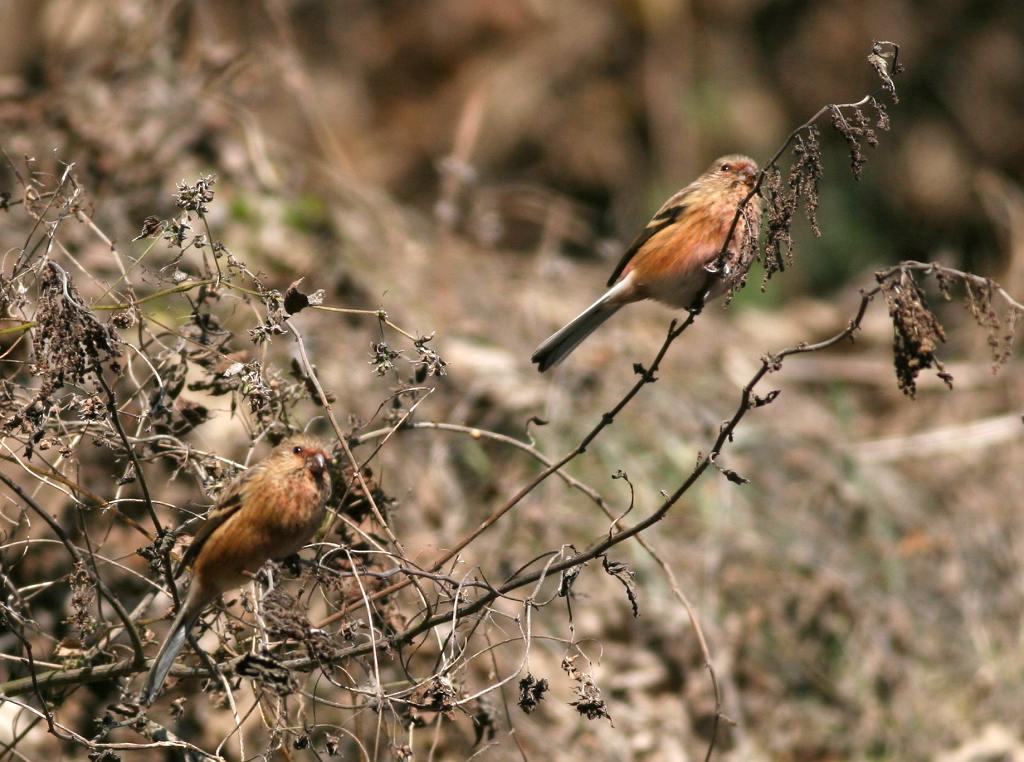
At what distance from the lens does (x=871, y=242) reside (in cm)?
1268

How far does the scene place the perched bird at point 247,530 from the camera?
3.81 metres

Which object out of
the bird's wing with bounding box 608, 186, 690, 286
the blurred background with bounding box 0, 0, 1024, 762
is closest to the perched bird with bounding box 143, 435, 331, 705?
the blurred background with bounding box 0, 0, 1024, 762

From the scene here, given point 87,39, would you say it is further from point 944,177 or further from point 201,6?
point 944,177

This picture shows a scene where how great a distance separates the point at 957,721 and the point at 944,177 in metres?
7.06

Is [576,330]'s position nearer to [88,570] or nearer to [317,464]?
[317,464]

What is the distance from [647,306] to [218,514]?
715cm

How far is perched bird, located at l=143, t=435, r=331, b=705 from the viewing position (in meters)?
3.81

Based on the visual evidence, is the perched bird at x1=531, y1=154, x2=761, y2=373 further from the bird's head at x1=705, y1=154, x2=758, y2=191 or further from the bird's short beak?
the bird's short beak

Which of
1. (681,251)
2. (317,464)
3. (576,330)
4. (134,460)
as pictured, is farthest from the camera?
(576,330)

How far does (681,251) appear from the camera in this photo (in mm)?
4773

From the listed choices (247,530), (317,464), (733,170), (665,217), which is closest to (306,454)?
(317,464)

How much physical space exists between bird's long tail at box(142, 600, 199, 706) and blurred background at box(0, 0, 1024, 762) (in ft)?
2.64

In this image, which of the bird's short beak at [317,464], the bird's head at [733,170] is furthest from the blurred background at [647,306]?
the bird's head at [733,170]

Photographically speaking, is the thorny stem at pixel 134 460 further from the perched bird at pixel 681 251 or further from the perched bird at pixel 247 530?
the perched bird at pixel 681 251
